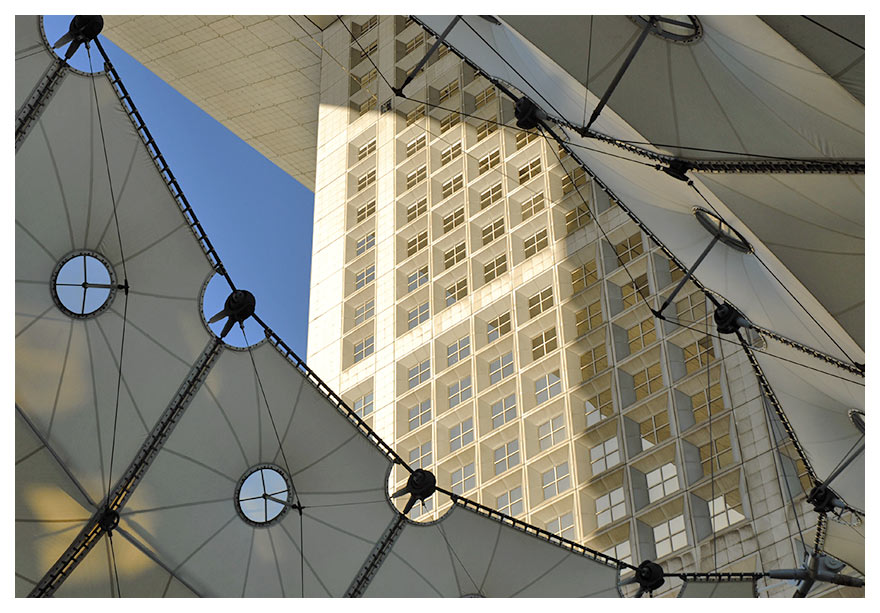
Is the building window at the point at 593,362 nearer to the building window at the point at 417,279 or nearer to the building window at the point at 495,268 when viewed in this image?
the building window at the point at 495,268

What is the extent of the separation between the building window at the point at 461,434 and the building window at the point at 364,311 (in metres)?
9.26

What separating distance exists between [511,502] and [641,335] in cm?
769

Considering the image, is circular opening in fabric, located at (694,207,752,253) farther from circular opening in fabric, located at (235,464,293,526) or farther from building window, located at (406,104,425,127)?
building window, located at (406,104,425,127)

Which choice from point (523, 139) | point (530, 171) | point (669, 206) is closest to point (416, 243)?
point (530, 171)

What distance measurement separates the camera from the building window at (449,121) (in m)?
52.1

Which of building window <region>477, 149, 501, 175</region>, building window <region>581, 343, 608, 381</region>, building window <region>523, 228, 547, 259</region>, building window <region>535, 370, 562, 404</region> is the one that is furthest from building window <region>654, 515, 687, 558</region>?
building window <region>477, 149, 501, 175</region>

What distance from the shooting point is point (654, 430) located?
3562 cm

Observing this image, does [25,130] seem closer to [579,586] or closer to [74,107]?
[74,107]

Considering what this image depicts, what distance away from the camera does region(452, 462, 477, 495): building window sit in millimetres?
39531

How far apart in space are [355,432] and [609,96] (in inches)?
396

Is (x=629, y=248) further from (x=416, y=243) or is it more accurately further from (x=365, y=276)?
(x=365, y=276)

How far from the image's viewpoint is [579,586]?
2581 cm

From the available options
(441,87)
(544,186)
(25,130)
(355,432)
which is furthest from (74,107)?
(441,87)

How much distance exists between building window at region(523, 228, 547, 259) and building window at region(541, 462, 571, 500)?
10.4m
